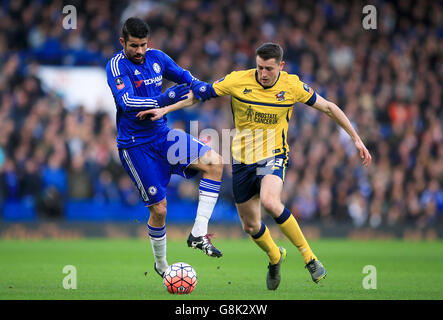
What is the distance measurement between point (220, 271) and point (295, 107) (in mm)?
10205

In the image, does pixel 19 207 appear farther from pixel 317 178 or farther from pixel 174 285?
pixel 174 285

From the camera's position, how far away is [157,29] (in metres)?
21.8

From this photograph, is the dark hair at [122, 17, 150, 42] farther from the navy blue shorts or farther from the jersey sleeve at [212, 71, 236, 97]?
the navy blue shorts

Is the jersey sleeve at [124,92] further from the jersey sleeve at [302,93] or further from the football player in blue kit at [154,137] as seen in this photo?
the jersey sleeve at [302,93]

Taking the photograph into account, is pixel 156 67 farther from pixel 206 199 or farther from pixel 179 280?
pixel 179 280

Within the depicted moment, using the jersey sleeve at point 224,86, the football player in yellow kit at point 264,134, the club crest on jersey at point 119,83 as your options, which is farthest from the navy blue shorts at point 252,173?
the club crest on jersey at point 119,83

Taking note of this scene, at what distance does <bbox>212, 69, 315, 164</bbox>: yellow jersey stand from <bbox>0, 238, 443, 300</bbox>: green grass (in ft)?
5.53

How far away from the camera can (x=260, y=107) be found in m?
8.63

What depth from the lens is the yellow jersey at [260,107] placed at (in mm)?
8625

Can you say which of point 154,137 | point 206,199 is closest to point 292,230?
point 206,199

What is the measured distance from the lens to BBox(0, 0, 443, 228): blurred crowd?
18.3m
